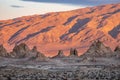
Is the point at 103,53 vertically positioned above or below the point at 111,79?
above

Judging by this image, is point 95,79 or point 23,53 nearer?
point 95,79

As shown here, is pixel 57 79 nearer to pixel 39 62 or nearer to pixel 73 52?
pixel 39 62

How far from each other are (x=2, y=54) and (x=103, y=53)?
20.8 meters

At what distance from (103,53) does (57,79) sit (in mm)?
60024

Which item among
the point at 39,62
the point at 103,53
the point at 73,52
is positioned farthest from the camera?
the point at 73,52

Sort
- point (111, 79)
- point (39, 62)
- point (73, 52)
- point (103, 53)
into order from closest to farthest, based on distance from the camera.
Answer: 1. point (111, 79)
2. point (39, 62)
3. point (103, 53)
4. point (73, 52)

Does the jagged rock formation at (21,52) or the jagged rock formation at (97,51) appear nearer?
the jagged rock formation at (21,52)

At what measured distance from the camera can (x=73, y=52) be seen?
9706cm

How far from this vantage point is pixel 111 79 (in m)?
30.4

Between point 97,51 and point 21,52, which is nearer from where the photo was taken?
point 21,52

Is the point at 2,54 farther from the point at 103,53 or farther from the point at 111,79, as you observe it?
the point at 111,79

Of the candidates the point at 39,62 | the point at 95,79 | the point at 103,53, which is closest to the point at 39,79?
the point at 95,79

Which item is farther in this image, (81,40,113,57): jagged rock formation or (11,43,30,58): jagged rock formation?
(81,40,113,57): jagged rock formation

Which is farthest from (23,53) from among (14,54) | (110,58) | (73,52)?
(110,58)
